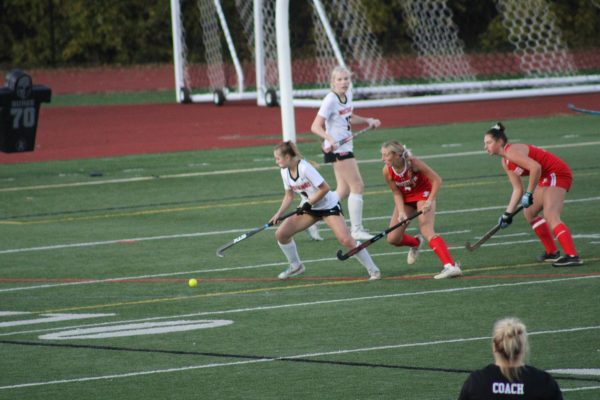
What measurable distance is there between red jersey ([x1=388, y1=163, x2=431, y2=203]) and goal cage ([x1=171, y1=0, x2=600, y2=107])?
63.8 ft

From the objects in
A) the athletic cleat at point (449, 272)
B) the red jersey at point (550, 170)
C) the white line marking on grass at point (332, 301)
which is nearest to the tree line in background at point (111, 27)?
the red jersey at point (550, 170)

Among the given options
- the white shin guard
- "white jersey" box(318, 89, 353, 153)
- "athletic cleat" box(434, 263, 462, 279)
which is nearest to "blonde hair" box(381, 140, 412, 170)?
the white shin guard

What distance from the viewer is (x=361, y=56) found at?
41.1m

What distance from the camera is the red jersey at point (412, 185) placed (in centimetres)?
1289

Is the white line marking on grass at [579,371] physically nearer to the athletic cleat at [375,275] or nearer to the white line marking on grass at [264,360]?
the white line marking on grass at [264,360]

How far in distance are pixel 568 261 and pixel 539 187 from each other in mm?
753

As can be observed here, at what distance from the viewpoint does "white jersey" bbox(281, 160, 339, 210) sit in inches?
505

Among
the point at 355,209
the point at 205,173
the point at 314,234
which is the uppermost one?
the point at 355,209

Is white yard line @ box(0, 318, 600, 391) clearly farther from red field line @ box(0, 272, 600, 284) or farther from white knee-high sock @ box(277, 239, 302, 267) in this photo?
white knee-high sock @ box(277, 239, 302, 267)

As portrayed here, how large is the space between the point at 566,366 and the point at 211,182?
13557 mm

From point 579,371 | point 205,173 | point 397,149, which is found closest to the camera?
point 579,371

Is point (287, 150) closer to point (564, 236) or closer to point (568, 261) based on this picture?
point (564, 236)

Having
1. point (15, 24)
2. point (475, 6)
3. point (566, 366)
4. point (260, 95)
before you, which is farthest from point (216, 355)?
point (15, 24)

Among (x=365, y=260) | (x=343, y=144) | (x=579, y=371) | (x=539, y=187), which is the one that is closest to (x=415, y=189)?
(x=365, y=260)
